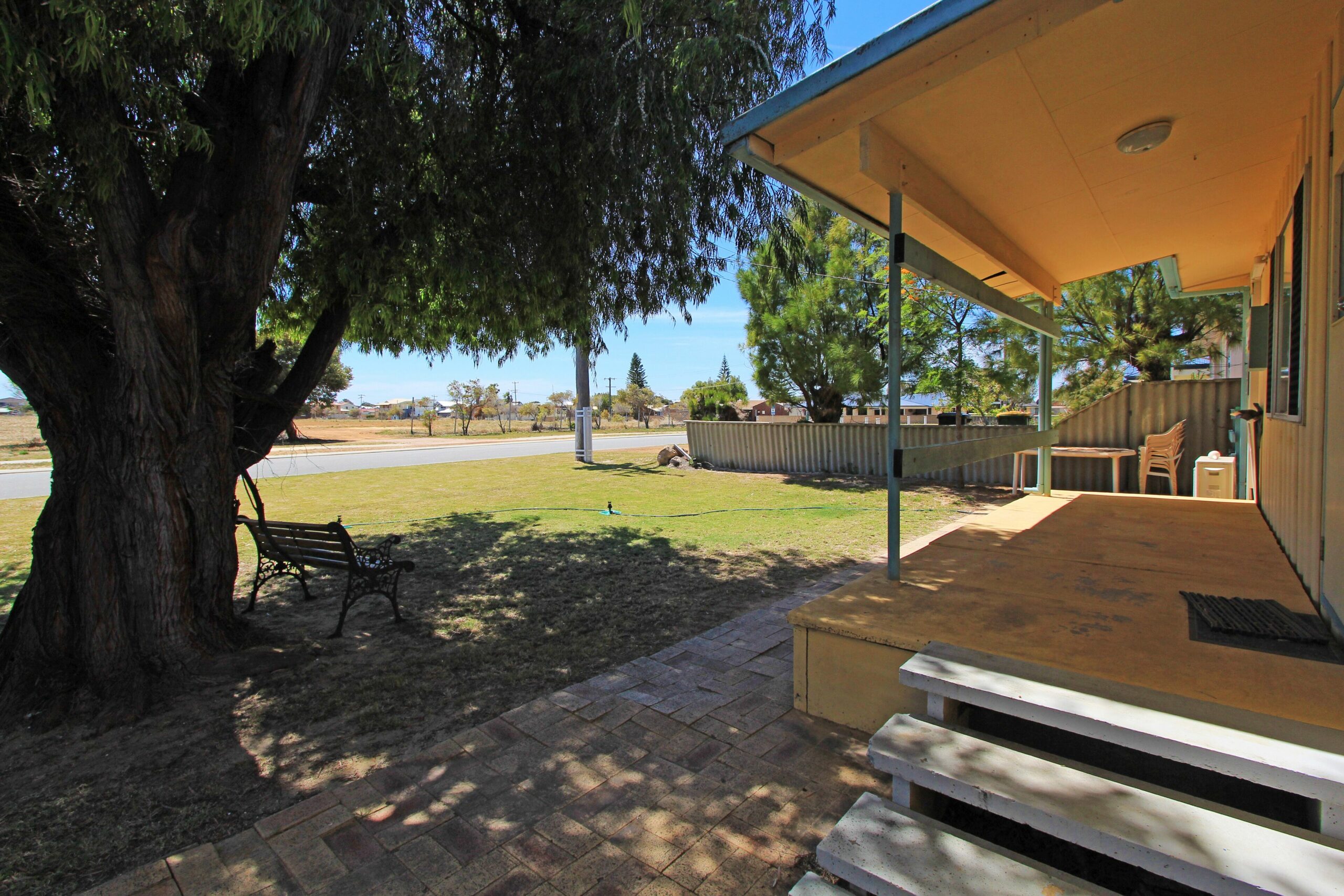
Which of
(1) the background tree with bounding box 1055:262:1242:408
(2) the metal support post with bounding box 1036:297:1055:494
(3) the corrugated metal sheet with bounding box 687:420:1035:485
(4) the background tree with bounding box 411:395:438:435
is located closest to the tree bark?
(2) the metal support post with bounding box 1036:297:1055:494

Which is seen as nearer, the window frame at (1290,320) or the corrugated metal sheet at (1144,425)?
the window frame at (1290,320)

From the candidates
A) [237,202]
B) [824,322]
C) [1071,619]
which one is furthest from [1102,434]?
[237,202]

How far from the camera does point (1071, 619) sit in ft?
8.55

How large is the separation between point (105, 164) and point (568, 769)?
135 inches

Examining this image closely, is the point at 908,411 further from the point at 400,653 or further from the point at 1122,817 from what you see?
the point at 1122,817

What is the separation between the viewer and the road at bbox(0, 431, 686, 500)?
12.4 m

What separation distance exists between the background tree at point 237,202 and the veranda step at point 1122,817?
355 cm

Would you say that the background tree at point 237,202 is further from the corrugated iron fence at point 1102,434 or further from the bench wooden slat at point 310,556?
the corrugated iron fence at point 1102,434

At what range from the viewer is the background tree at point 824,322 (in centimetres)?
1190

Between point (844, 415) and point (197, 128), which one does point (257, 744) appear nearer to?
point (197, 128)

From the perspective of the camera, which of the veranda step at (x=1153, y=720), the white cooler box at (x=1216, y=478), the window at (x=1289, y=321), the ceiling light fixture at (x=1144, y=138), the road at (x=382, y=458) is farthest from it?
the road at (x=382, y=458)

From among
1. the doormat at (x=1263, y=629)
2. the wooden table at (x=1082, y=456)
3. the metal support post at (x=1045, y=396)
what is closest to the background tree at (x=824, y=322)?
the wooden table at (x=1082, y=456)

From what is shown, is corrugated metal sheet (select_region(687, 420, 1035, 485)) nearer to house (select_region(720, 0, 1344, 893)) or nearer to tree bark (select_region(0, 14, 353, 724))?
house (select_region(720, 0, 1344, 893))

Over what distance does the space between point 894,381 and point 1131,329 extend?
33.2 feet
